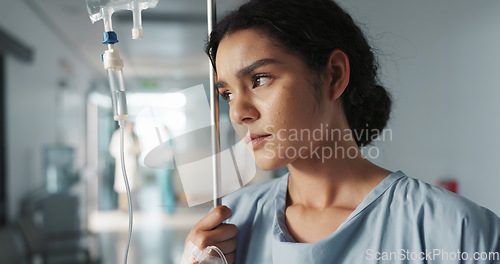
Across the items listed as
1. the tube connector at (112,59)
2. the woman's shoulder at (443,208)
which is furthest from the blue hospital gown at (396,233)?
the tube connector at (112,59)

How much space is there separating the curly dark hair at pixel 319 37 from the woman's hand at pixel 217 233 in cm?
30

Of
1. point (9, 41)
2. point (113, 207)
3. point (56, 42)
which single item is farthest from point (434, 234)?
point (113, 207)

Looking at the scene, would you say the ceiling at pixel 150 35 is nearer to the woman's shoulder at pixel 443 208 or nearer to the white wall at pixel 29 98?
the white wall at pixel 29 98

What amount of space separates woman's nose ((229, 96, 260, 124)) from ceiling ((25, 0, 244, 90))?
4.89ft

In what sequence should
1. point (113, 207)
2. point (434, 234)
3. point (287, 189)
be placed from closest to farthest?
point (434, 234), point (287, 189), point (113, 207)

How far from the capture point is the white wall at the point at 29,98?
122 inches

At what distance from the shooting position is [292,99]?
640mm

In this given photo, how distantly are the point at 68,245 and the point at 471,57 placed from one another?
2.94 metres

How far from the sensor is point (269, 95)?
640 mm

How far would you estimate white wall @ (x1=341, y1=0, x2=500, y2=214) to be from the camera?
2.89 ft

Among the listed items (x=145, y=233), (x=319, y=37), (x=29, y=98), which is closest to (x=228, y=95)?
(x=319, y=37)

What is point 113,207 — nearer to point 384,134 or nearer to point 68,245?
point 68,245

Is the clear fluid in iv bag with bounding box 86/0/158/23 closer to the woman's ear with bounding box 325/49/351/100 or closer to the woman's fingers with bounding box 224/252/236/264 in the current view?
the woman's ear with bounding box 325/49/351/100

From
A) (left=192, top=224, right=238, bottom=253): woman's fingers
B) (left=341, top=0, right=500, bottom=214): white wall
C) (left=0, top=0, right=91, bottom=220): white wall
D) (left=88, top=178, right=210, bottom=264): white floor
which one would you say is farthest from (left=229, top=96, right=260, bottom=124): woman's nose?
(left=0, top=0, right=91, bottom=220): white wall
